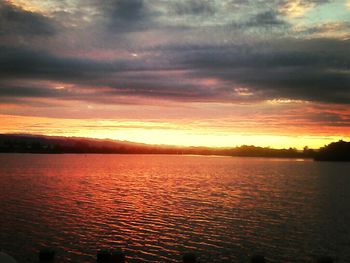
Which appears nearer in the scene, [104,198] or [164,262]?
[164,262]

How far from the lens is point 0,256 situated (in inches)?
885

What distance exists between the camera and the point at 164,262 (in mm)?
35938

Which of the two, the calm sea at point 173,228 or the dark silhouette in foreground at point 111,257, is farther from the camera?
the calm sea at point 173,228

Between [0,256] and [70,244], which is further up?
[0,256]

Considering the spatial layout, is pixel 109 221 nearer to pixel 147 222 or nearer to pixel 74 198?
pixel 147 222

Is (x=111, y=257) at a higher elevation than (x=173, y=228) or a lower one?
higher

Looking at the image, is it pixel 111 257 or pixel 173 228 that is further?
pixel 173 228

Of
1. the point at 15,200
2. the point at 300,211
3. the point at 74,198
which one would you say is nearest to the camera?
the point at 300,211

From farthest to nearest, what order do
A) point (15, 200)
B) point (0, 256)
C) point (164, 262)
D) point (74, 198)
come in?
point (74, 198)
point (15, 200)
point (164, 262)
point (0, 256)

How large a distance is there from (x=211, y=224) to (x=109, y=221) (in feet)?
47.6

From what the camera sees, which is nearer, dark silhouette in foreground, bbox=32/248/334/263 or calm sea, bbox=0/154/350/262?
dark silhouette in foreground, bbox=32/248/334/263

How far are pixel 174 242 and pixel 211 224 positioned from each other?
1193 centimetres

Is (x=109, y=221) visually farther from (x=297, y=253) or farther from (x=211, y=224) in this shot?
(x=297, y=253)

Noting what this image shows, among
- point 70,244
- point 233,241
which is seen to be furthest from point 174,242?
point 70,244
